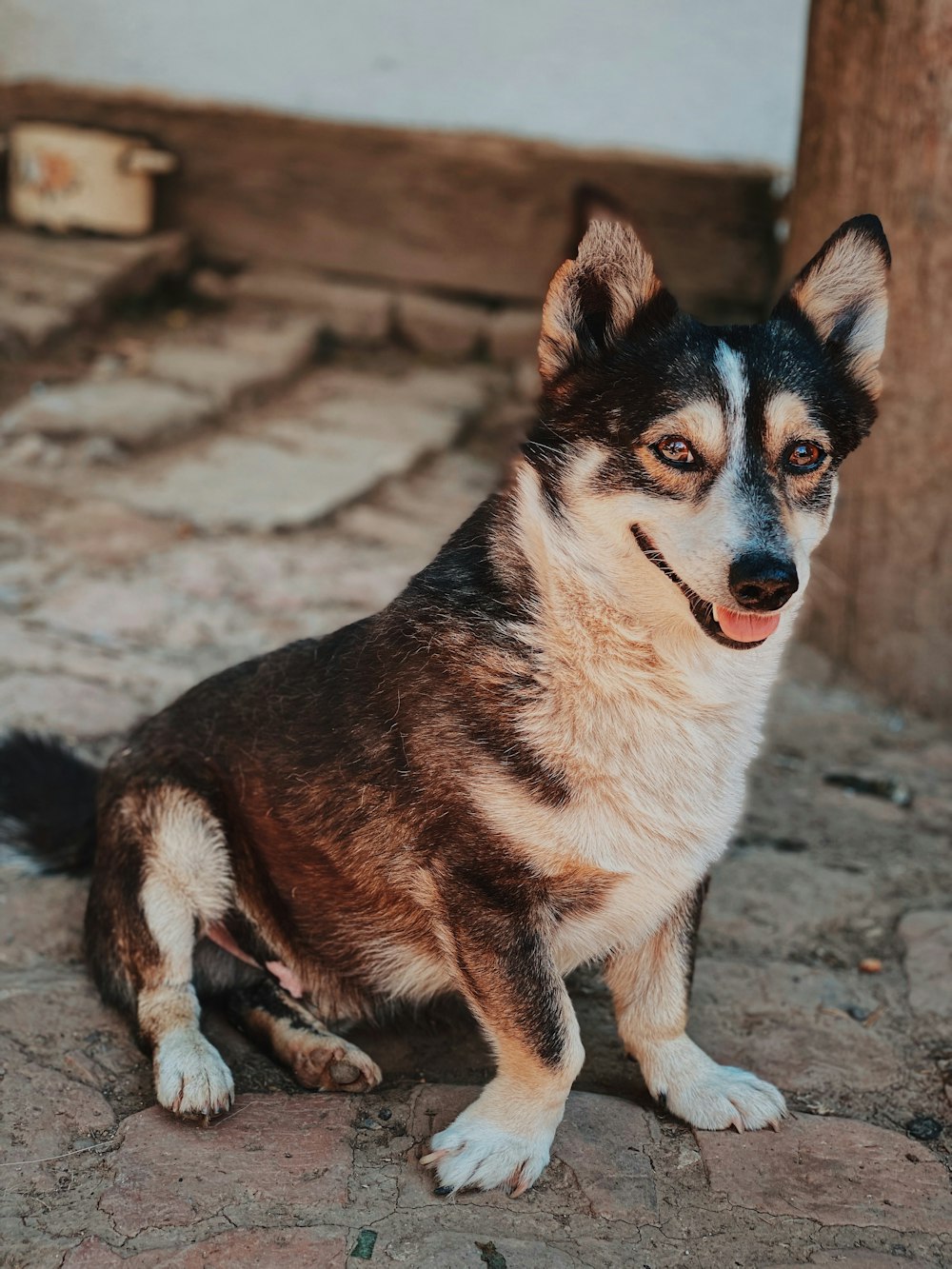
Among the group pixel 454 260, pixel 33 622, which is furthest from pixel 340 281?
pixel 33 622

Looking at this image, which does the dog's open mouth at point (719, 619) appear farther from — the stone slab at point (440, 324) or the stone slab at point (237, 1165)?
the stone slab at point (440, 324)

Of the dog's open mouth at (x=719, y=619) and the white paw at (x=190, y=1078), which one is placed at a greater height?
the dog's open mouth at (x=719, y=619)

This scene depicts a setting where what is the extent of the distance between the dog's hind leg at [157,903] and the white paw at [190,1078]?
0.01 meters

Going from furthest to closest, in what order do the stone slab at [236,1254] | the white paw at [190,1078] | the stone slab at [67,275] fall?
1. the stone slab at [67,275]
2. the white paw at [190,1078]
3. the stone slab at [236,1254]

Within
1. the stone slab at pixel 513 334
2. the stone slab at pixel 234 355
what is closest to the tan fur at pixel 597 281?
the stone slab at pixel 234 355

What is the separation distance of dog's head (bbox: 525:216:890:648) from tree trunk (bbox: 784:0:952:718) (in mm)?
1974

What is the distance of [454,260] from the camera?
764 centimetres

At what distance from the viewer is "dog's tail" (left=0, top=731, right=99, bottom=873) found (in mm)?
3404

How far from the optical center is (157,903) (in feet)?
9.67

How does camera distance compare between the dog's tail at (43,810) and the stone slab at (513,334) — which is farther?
the stone slab at (513,334)

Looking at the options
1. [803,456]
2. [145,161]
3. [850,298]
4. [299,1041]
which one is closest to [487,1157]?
[299,1041]

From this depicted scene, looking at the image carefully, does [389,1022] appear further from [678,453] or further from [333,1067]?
[678,453]

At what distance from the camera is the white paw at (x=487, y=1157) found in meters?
2.52

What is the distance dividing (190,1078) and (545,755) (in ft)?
3.12
